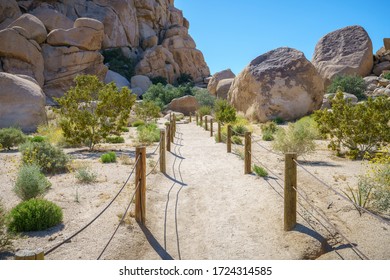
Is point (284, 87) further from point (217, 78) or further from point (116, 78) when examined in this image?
point (116, 78)

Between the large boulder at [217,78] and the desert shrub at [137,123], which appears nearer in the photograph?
the desert shrub at [137,123]

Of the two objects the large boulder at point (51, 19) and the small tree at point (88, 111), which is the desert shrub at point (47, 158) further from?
the large boulder at point (51, 19)

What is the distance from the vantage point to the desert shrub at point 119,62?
5069cm

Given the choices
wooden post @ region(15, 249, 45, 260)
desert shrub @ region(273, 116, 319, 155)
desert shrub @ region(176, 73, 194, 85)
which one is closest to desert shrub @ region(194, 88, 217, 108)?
desert shrub @ region(176, 73, 194, 85)

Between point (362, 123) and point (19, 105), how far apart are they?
17531mm

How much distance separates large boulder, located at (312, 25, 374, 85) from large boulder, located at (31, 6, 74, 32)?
32.4 m

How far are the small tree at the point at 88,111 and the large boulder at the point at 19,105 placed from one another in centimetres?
661

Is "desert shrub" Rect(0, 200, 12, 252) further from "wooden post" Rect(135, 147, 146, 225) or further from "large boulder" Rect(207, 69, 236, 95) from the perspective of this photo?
"large boulder" Rect(207, 69, 236, 95)

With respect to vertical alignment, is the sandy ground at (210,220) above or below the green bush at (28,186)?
below

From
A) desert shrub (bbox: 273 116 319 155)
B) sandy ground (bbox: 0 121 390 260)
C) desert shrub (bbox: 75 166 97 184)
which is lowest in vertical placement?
sandy ground (bbox: 0 121 390 260)

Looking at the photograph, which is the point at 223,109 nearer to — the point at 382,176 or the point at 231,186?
the point at 231,186

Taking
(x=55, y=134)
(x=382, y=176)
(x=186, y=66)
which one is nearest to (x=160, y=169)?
(x=382, y=176)

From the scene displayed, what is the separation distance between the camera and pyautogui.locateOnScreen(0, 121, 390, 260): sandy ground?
517cm

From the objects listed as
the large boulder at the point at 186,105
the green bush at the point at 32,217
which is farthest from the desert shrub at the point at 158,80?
the green bush at the point at 32,217
